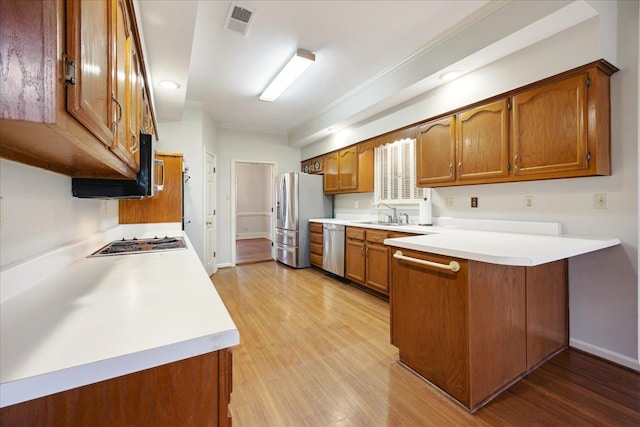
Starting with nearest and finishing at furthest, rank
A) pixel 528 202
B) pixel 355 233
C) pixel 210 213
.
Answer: pixel 528 202 < pixel 355 233 < pixel 210 213

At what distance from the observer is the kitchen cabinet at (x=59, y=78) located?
46 centimetres

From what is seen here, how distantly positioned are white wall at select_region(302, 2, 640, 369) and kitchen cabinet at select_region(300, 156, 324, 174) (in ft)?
10.3

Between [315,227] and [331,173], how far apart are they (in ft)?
3.25

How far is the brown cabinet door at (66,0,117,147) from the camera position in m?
0.58

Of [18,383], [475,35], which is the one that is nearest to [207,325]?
[18,383]

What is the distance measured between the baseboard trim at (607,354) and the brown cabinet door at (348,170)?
2.97 meters

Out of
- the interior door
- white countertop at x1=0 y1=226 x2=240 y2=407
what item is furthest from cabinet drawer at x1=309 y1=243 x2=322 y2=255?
white countertop at x1=0 y1=226 x2=240 y2=407

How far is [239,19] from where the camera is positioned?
7.54 ft

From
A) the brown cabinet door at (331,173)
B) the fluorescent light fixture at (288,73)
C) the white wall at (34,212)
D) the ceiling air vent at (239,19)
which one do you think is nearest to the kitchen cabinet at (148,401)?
the white wall at (34,212)

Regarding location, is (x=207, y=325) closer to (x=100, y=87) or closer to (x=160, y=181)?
(x=100, y=87)

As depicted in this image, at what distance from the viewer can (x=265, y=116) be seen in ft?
15.8

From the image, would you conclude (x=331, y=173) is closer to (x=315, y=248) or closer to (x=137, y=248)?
(x=315, y=248)

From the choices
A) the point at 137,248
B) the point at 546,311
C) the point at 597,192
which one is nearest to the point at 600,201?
the point at 597,192

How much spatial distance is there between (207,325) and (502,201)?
2748 mm
